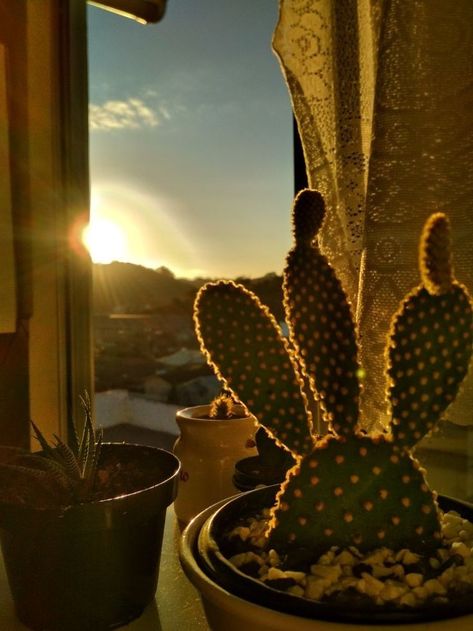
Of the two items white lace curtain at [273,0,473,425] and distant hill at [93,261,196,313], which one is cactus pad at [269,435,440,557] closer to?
white lace curtain at [273,0,473,425]

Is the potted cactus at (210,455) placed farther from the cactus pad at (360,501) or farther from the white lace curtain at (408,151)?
the cactus pad at (360,501)

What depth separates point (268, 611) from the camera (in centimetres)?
37

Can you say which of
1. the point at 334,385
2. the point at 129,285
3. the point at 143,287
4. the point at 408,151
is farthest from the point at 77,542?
the point at 143,287

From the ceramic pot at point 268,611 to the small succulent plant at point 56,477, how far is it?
0.14m

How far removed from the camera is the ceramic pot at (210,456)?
750 mm

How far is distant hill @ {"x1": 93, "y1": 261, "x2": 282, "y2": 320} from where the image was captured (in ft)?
3.22

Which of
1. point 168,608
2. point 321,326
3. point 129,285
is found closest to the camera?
point 321,326

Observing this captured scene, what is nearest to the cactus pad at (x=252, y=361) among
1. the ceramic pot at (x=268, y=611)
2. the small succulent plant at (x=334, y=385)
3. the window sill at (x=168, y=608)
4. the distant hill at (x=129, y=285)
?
the small succulent plant at (x=334, y=385)

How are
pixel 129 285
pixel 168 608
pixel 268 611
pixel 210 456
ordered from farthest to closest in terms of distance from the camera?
1. pixel 129 285
2. pixel 210 456
3. pixel 168 608
4. pixel 268 611

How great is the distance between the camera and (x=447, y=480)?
0.87 meters

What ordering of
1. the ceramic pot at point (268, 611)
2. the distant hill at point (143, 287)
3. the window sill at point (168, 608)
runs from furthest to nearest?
the distant hill at point (143, 287) < the window sill at point (168, 608) < the ceramic pot at point (268, 611)

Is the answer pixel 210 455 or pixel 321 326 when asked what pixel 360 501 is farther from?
pixel 210 455

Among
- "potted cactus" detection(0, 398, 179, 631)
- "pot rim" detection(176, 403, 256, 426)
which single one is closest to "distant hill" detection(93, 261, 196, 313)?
"pot rim" detection(176, 403, 256, 426)

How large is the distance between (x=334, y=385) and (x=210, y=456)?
333mm
